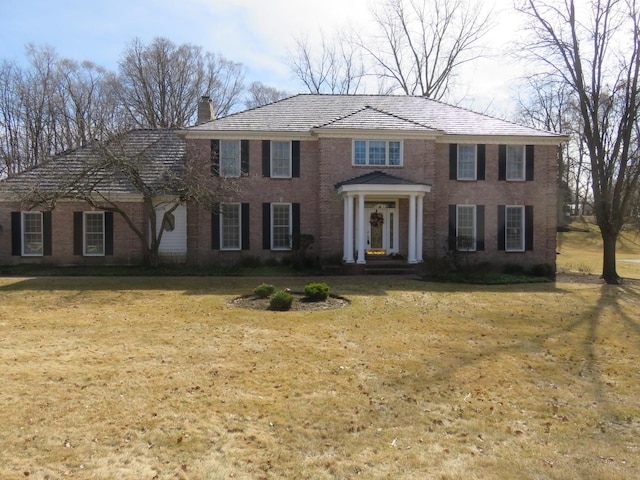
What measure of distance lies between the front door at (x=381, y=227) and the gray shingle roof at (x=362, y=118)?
11.0 ft

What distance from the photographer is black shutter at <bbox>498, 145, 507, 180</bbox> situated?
1956 centimetres

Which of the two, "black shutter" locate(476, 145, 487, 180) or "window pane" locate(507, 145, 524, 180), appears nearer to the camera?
"black shutter" locate(476, 145, 487, 180)

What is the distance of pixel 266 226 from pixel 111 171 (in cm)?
628

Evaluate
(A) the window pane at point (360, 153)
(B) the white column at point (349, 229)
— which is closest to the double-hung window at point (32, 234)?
(B) the white column at point (349, 229)

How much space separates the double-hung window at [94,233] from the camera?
1920 centimetres

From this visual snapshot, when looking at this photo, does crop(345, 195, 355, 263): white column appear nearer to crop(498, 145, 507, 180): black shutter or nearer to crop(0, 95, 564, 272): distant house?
crop(0, 95, 564, 272): distant house

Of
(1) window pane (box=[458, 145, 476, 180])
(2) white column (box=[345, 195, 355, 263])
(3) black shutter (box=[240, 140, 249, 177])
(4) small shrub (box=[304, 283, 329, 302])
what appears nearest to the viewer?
(4) small shrub (box=[304, 283, 329, 302])

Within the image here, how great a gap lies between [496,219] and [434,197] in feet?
9.81

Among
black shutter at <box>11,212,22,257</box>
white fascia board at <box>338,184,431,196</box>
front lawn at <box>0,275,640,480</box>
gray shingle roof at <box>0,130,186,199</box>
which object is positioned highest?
gray shingle roof at <box>0,130,186,199</box>

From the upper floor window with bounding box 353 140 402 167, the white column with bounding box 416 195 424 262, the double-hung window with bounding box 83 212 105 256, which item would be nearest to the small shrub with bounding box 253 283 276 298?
the white column with bounding box 416 195 424 262

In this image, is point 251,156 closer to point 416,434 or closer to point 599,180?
point 599,180

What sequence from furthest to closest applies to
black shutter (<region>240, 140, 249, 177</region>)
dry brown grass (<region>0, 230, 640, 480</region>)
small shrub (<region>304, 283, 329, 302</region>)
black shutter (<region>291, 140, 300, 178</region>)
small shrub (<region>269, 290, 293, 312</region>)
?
1. black shutter (<region>291, 140, 300, 178</region>)
2. black shutter (<region>240, 140, 249, 177</region>)
3. small shrub (<region>304, 283, 329, 302</region>)
4. small shrub (<region>269, 290, 293, 312</region>)
5. dry brown grass (<region>0, 230, 640, 480</region>)

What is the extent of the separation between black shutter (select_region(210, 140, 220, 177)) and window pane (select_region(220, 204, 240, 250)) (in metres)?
1.47

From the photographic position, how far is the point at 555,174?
64.7ft
